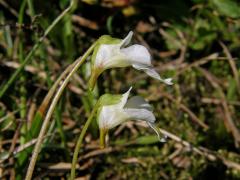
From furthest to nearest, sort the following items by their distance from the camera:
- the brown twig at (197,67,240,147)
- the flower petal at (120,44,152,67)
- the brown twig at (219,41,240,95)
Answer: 1. the brown twig at (219,41,240,95)
2. the brown twig at (197,67,240,147)
3. the flower petal at (120,44,152,67)

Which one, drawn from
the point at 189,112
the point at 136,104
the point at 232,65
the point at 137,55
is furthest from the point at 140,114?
the point at 232,65

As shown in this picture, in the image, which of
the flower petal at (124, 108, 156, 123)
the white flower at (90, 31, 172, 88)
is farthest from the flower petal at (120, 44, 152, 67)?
the flower petal at (124, 108, 156, 123)

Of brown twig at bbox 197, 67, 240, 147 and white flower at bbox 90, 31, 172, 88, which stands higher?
white flower at bbox 90, 31, 172, 88

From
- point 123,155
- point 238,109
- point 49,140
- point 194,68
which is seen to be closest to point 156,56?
point 194,68

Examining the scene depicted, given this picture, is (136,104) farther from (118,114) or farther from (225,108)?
(225,108)

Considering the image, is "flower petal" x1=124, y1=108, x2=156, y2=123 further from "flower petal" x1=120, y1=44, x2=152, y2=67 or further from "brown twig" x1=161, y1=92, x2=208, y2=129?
"brown twig" x1=161, y1=92, x2=208, y2=129

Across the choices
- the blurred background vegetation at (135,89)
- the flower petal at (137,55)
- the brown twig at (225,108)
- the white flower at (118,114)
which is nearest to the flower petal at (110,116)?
the white flower at (118,114)
